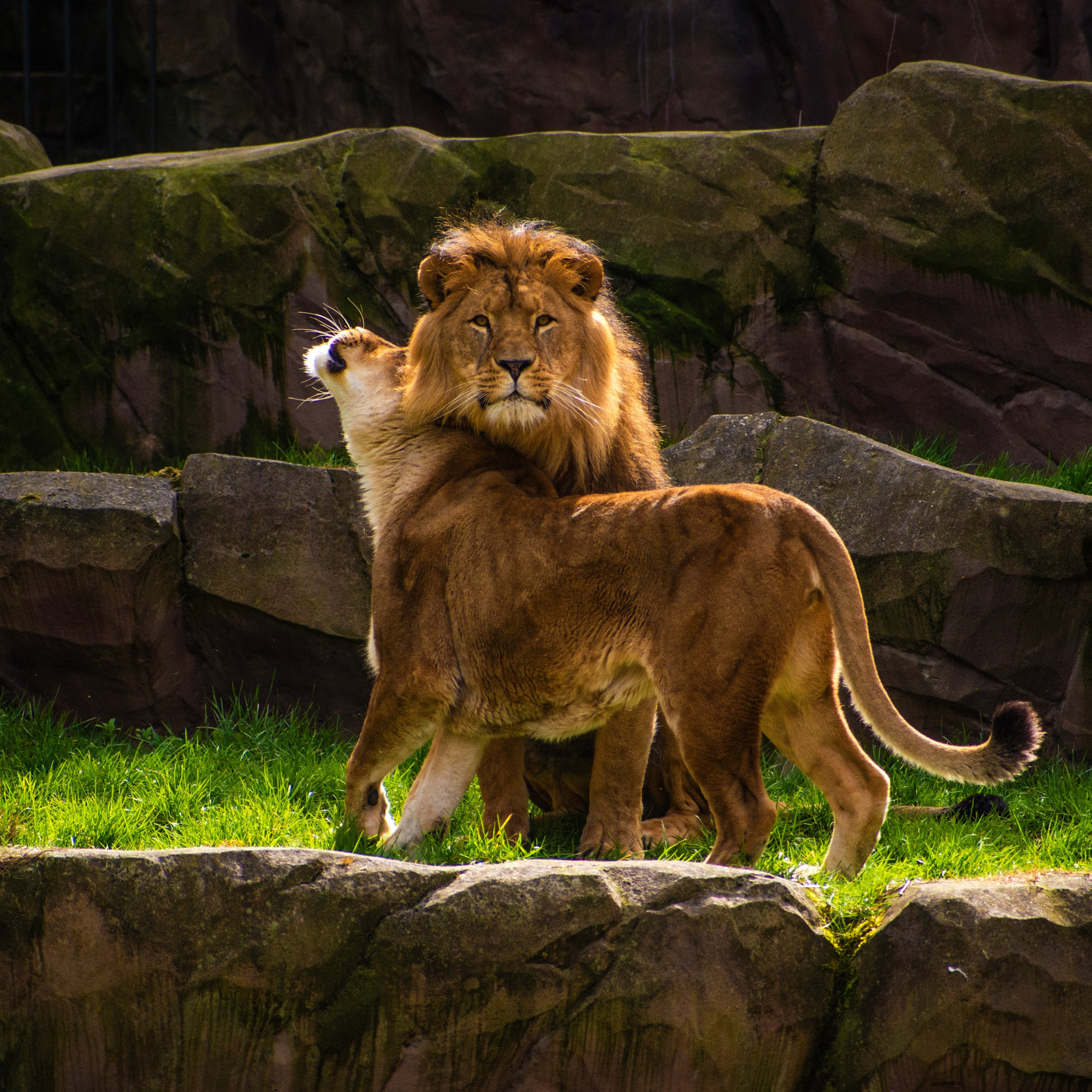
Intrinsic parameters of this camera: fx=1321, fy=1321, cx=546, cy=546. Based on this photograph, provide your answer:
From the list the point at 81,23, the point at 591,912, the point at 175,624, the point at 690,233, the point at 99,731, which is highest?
the point at 81,23

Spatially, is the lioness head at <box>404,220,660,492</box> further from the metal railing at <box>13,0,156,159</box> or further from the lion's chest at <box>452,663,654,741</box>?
the metal railing at <box>13,0,156,159</box>

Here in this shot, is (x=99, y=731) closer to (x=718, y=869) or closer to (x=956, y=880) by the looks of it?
(x=718, y=869)

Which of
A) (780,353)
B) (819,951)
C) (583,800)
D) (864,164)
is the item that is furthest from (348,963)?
(864,164)

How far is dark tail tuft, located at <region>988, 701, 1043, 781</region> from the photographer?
11.8ft

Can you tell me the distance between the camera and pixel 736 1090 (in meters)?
3.23

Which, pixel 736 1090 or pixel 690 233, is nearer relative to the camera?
pixel 736 1090

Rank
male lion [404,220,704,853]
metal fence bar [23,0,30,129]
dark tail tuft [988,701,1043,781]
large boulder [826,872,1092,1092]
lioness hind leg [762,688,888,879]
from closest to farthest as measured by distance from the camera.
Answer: large boulder [826,872,1092,1092] < dark tail tuft [988,701,1043,781] < lioness hind leg [762,688,888,879] < male lion [404,220,704,853] < metal fence bar [23,0,30,129]

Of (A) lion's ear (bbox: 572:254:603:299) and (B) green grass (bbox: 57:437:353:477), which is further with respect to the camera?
(B) green grass (bbox: 57:437:353:477)

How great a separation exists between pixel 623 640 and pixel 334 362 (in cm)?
163

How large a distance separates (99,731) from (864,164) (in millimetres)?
4820

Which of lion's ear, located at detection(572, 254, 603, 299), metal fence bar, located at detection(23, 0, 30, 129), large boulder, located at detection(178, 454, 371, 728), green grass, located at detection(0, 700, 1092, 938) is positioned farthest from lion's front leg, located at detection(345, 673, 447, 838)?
metal fence bar, located at detection(23, 0, 30, 129)

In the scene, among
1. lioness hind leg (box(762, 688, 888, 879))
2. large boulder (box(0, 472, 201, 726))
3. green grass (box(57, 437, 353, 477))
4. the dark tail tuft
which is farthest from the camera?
green grass (box(57, 437, 353, 477))

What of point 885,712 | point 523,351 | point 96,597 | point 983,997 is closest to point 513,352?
point 523,351

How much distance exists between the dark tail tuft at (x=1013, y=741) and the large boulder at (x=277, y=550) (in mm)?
3150
